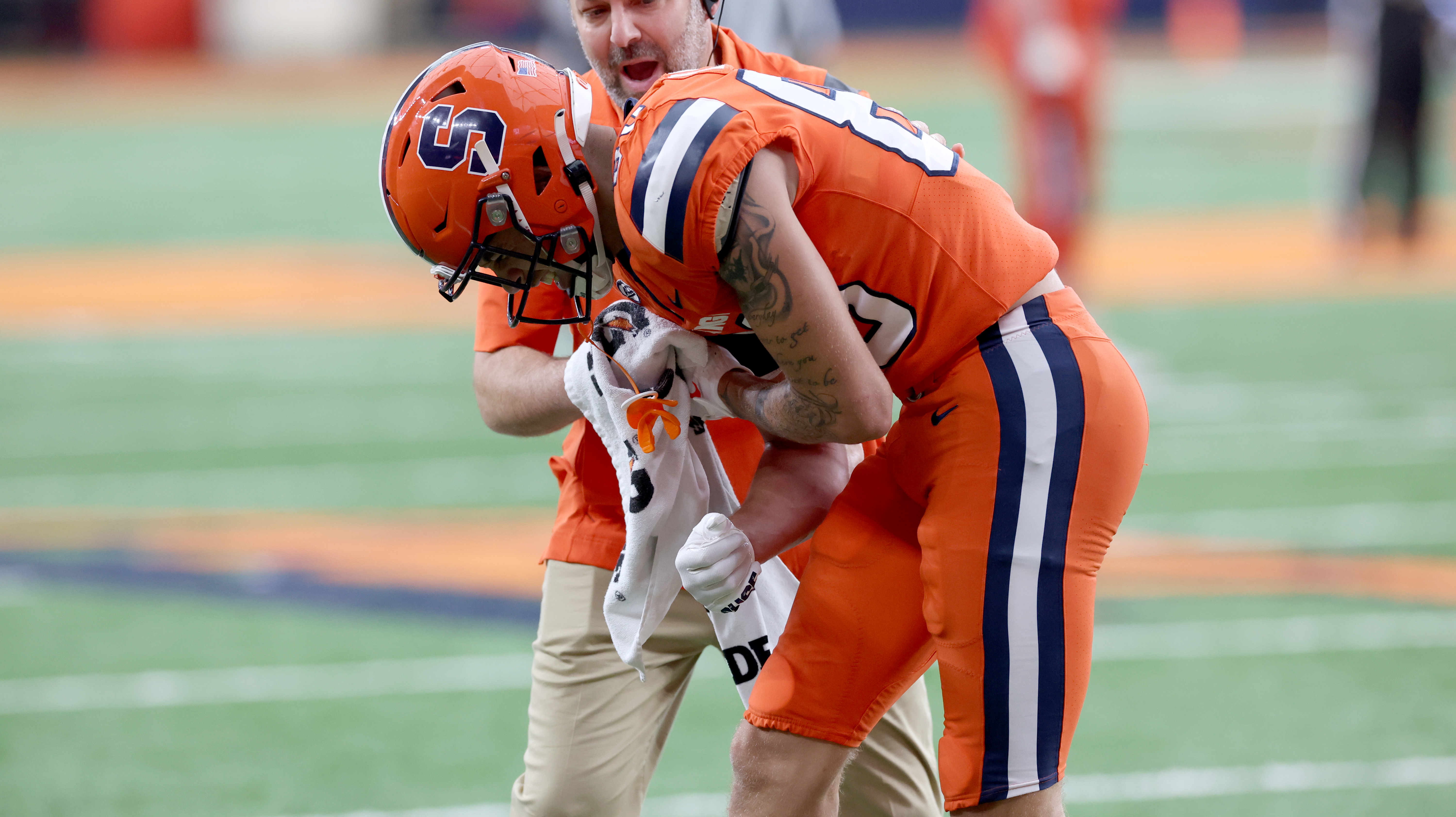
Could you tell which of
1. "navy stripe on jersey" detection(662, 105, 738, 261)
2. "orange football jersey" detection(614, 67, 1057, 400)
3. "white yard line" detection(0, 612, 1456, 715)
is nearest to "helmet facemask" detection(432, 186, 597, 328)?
"orange football jersey" detection(614, 67, 1057, 400)

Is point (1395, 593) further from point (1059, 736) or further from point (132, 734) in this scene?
point (132, 734)

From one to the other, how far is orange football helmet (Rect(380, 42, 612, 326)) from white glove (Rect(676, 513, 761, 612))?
1.79ft

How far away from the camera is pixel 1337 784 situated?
453 cm

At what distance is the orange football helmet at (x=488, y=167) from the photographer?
110 inches

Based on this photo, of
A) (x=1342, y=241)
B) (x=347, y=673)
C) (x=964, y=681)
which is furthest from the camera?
(x=1342, y=241)

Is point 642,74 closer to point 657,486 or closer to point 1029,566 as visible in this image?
point 657,486

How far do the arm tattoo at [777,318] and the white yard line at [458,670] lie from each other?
3.00 metres

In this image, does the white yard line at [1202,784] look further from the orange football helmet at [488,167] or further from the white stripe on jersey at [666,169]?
the white stripe on jersey at [666,169]

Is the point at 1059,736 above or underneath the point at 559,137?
underneath

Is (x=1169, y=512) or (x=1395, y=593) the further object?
(x=1169, y=512)

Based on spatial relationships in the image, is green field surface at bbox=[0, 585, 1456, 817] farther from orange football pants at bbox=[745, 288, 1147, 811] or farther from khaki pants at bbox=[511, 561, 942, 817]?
orange football pants at bbox=[745, 288, 1147, 811]

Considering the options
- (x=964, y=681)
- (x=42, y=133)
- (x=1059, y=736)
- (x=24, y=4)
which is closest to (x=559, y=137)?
(x=964, y=681)

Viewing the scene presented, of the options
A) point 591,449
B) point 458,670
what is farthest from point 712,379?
point 458,670

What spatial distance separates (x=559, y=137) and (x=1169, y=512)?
4.79 meters
